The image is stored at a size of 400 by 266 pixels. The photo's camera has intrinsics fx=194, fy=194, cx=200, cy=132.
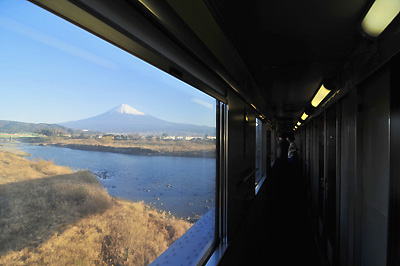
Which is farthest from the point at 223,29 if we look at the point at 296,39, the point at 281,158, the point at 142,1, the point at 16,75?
the point at 281,158

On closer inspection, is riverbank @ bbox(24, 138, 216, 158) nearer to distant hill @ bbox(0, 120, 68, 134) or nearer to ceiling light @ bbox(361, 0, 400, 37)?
distant hill @ bbox(0, 120, 68, 134)

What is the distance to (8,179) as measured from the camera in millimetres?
385

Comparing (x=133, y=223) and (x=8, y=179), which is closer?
(x=8, y=179)

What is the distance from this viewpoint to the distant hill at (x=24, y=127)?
1.25 feet

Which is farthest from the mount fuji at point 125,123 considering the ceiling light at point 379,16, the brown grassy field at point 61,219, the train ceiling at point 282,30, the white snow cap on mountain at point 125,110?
the ceiling light at point 379,16

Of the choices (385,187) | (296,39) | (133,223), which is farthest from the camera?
(296,39)

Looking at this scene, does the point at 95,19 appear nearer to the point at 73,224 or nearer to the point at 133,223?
the point at 73,224

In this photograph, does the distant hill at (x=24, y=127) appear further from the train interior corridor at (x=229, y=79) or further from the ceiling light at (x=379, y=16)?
the ceiling light at (x=379, y=16)

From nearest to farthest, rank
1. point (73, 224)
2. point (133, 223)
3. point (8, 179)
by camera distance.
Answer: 1. point (8, 179)
2. point (73, 224)
3. point (133, 223)

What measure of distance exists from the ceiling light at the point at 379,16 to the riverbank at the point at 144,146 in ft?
3.35

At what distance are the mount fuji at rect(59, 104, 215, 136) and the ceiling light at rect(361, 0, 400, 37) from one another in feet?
3.38

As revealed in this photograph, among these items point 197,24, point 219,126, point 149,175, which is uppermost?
point 197,24

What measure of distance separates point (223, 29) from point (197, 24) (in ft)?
0.92

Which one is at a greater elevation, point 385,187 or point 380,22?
point 380,22
